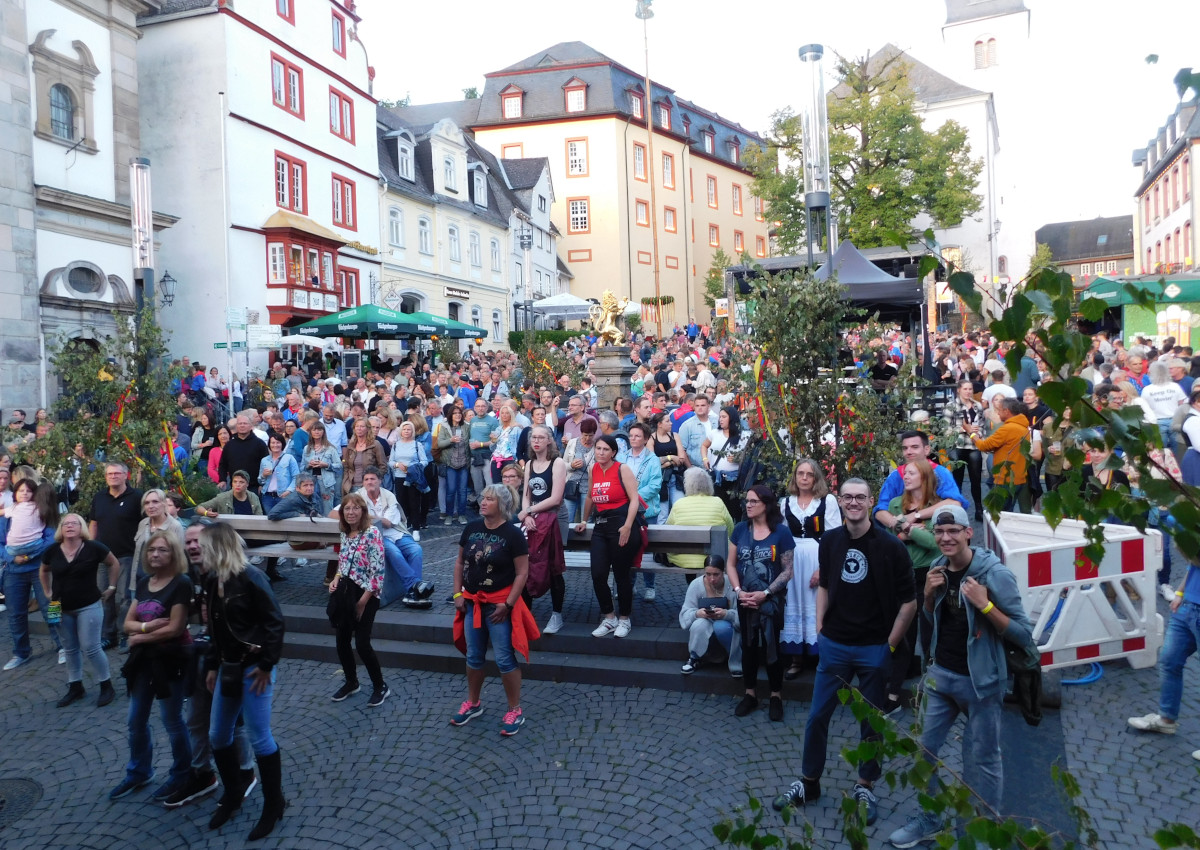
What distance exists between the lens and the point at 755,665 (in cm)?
660

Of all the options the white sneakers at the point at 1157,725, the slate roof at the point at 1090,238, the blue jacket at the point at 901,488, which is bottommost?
the white sneakers at the point at 1157,725

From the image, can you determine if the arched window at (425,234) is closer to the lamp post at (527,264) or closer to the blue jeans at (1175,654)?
the lamp post at (527,264)

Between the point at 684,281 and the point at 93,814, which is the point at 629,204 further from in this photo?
the point at 93,814

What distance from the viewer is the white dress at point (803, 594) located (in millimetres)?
6562

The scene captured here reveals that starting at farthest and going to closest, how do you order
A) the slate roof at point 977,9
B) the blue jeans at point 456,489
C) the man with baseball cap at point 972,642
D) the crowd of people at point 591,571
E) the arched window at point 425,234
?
the slate roof at point 977,9
the arched window at point 425,234
the blue jeans at point 456,489
the crowd of people at point 591,571
the man with baseball cap at point 972,642

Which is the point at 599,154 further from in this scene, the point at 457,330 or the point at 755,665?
the point at 755,665

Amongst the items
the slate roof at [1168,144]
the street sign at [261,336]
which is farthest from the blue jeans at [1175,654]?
the slate roof at [1168,144]

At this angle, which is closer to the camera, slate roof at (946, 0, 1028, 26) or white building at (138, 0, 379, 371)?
white building at (138, 0, 379, 371)

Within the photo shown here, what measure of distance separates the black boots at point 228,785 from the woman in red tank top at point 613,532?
3129mm

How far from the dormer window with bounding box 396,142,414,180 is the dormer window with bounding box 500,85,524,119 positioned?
1750 cm

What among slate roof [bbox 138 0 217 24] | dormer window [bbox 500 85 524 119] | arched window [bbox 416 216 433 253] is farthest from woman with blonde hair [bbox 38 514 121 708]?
dormer window [bbox 500 85 524 119]

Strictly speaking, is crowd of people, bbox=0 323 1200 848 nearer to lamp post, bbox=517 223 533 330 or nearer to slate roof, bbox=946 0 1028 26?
lamp post, bbox=517 223 533 330

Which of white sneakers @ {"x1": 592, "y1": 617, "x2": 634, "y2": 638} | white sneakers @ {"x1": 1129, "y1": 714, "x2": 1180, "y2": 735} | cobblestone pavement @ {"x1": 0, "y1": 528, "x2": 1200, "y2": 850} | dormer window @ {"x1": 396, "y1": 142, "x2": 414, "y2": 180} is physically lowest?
cobblestone pavement @ {"x1": 0, "y1": 528, "x2": 1200, "y2": 850}

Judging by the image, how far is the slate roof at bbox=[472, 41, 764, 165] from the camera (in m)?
52.9
